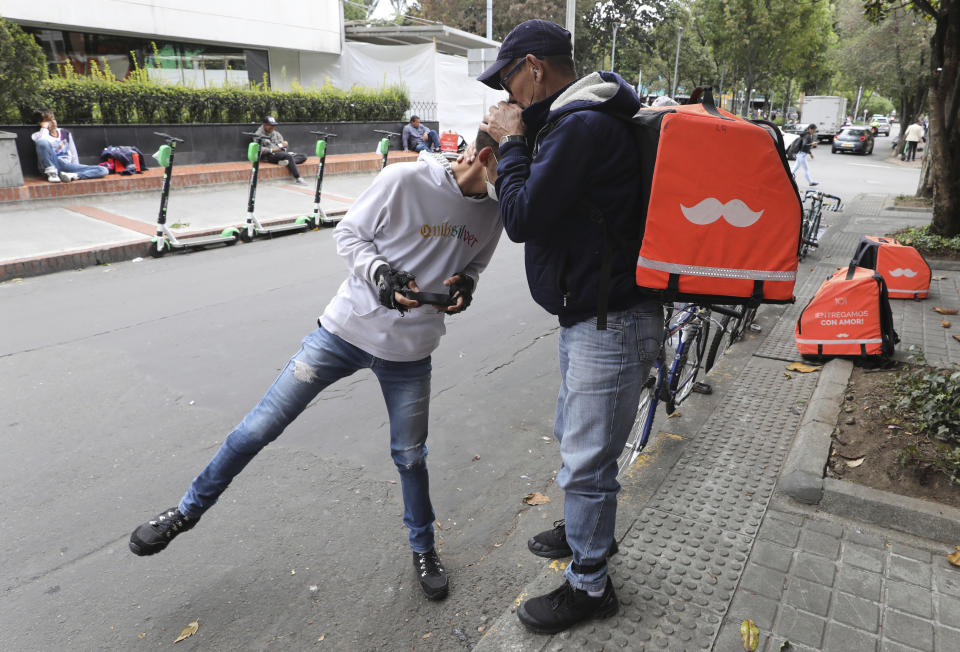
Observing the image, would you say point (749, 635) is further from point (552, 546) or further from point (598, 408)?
point (598, 408)

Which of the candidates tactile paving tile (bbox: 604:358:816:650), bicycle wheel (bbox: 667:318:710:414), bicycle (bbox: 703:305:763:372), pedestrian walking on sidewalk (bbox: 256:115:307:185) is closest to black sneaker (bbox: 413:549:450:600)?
tactile paving tile (bbox: 604:358:816:650)

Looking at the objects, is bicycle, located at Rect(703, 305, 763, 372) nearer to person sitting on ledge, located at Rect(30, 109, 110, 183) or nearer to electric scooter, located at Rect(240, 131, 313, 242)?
electric scooter, located at Rect(240, 131, 313, 242)

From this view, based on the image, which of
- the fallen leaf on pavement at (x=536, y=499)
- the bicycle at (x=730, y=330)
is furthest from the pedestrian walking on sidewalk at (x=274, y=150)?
the fallen leaf on pavement at (x=536, y=499)

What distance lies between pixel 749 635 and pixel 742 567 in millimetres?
432

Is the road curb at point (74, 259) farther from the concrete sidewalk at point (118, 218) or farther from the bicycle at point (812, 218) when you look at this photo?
the bicycle at point (812, 218)

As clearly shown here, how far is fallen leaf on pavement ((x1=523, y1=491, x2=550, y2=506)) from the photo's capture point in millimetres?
3629

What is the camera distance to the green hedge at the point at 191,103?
1338cm

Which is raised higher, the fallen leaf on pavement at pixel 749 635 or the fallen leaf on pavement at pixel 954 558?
the fallen leaf on pavement at pixel 954 558

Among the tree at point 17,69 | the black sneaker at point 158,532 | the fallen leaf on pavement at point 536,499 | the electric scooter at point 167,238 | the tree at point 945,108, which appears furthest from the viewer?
the tree at point 17,69

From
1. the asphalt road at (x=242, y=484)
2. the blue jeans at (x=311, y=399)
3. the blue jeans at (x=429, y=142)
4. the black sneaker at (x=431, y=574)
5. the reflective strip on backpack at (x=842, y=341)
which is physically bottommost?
the asphalt road at (x=242, y=484)

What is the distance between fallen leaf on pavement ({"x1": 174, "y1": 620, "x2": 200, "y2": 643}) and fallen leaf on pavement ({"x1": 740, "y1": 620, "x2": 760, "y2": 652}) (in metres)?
2.02

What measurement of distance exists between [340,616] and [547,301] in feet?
5.03

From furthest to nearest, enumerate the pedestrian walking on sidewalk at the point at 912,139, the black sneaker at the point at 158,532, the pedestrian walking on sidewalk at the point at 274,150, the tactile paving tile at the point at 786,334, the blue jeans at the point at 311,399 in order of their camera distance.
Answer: the pedestrian walking on sidewalk at the point at 912,139, the pedestrian walking on sidewalk at the point at 274,150, the tactile paving tile at the point at 786,334, the black sneaker at the point at 158,532, the blue jeans at the point at 311,399

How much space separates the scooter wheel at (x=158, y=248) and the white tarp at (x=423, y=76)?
14.2 meters
